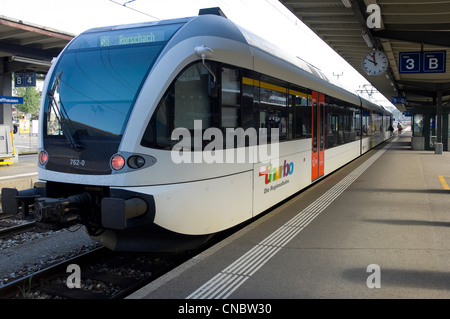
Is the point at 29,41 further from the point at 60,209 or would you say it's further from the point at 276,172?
the point at 60,209

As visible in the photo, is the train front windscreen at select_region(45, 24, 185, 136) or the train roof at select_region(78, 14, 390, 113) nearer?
the train front windscreen at select_region(45, 24, 185, 136)

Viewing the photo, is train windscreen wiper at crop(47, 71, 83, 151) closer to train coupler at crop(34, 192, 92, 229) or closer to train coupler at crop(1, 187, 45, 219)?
train coupler at crop(34, 192, 92, 229)

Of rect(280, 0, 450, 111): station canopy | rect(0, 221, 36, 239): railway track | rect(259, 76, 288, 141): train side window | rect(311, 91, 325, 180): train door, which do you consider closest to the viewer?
rect(259, 76, 288, 141): train side window

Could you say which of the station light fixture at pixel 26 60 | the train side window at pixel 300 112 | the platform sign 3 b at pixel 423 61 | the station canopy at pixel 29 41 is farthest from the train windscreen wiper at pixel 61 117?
the platform sign 3 b at pixel 423 61

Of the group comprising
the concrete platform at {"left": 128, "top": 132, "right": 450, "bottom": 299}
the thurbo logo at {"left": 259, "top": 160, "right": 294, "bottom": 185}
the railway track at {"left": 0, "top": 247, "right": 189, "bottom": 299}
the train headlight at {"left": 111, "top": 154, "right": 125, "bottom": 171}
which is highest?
the train headlight at {"left": 111, "top": 154, "right": 125, "bottom": 171}

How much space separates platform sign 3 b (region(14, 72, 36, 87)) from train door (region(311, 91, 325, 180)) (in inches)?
510

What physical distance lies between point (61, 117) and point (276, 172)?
145 inches

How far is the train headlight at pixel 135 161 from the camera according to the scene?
455 cm

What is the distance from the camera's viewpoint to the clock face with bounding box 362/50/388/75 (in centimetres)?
1231

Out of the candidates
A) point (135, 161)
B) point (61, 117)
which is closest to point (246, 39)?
point (135, 161)

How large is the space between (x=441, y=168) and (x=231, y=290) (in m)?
13.6

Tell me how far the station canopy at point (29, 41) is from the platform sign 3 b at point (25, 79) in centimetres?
239

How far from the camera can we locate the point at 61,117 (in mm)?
Answer: 5133

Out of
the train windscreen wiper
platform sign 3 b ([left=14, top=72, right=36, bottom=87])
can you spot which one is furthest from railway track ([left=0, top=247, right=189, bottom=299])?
platform sign 3 b ([left=14, top=72, right=36, bottom=87])
